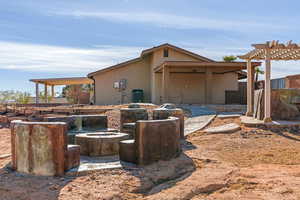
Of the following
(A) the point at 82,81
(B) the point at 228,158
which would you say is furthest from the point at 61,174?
(A) the point at 82,81

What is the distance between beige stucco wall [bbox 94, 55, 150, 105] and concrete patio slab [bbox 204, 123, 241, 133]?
33.9 feet

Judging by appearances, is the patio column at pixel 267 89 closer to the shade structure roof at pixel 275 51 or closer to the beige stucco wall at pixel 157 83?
the shade structure roof at pixel 275 51

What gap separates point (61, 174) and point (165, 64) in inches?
418

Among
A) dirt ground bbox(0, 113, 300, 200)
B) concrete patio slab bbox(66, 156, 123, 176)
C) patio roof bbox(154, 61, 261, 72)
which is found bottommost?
dirt ground bbox(0, 113, 300, 200)

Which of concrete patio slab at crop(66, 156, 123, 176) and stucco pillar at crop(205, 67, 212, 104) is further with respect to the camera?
stucco pillar at crop(205, 67, 212, 104)

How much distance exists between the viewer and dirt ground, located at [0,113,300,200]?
4207mm

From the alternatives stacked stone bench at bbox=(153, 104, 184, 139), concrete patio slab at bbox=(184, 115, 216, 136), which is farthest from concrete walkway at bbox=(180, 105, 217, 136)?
stacked stone bench at bbox=(153, 104, 184, 139)

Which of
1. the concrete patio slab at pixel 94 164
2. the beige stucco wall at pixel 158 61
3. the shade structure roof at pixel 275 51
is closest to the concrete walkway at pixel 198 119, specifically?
the shade structure roof at pixel 275 51

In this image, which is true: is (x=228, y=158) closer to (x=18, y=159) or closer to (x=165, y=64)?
(x=18, y=159)

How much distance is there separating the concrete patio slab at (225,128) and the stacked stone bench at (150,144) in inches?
125

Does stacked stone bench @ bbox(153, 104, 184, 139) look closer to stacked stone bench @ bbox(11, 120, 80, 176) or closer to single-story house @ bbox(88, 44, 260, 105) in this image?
stacked stone bench @ bbox(11, 120, 80, 176)

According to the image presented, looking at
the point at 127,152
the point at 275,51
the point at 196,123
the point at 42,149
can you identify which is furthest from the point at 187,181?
the point at 275,51

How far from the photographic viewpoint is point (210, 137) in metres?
8.32

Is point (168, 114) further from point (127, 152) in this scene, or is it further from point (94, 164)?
point (94, 164)
